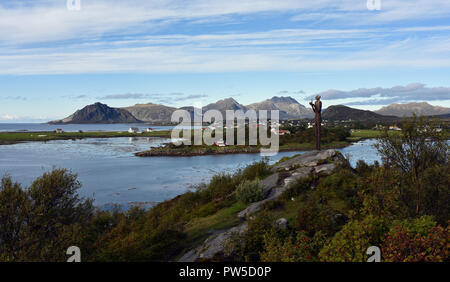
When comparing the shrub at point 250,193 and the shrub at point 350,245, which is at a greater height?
the shrub at point 350,245

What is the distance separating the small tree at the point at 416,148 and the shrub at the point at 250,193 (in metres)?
5.69

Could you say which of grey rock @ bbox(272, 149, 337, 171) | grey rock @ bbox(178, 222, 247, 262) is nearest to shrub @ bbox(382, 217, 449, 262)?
grey rock @ bbox(178, 222, 247, 262)

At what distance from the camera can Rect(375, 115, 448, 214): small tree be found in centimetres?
1124

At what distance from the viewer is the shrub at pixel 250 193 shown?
15102mm

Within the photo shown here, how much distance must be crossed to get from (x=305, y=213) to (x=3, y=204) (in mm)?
10754

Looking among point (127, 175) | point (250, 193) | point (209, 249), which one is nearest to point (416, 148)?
point (250, 193)

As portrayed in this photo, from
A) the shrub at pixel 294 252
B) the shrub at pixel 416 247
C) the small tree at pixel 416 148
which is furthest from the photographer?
the small tree at pixel 416 148

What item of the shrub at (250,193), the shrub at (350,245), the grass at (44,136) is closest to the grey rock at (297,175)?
the shrub at (250,193)

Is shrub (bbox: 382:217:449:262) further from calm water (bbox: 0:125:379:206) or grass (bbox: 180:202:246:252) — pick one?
calm water (bbox: 0:125:379:206)

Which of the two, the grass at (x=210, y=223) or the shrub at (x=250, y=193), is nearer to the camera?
the grass at (x=210, y=223)

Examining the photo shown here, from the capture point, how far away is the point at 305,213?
395 inches

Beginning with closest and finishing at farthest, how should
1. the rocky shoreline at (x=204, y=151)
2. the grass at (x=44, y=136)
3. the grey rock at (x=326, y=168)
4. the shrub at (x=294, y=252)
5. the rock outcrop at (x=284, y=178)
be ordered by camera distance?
the shrub at (x=294, y=252)
the rock outcrop at (x=284, y=178)
the grey rock at (x=326, y=168)
the rocky shoreline at (x=204, y=151)
the grass at (x=44, y=136)

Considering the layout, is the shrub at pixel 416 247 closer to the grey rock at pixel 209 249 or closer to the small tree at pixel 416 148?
the grey rock at pixel 209 249
